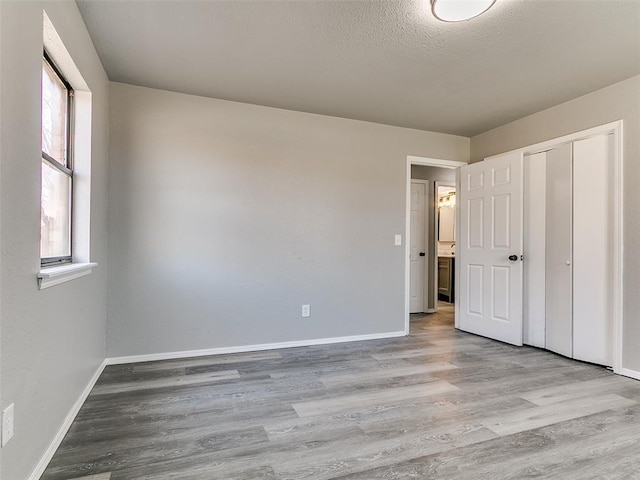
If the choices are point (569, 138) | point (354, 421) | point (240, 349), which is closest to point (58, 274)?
point (354, 421)

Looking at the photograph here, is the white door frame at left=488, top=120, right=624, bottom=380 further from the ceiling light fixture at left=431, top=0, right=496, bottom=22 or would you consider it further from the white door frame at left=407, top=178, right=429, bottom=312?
the white door frame at left=407, top=178, right=429, bottom=312

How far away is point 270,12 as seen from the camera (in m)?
1.96

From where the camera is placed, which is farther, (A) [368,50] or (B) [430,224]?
(B) [430,224]

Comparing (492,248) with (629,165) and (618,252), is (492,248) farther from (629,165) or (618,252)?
(629,165)

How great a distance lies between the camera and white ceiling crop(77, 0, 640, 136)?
6.37ft

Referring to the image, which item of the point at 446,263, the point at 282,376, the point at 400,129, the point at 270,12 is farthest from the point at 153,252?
the point at 446,263

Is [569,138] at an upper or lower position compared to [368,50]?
lower

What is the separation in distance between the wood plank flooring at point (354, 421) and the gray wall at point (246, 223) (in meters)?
0.43

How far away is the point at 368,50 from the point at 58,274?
224 cm

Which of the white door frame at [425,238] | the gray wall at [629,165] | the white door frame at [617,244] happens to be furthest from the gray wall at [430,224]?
the white door frame at [617,244]

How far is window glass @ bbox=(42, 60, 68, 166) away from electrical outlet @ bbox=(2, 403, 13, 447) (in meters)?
1.22

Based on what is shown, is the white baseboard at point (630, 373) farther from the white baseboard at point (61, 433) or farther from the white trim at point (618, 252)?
the white baseboard at point (61, 433)

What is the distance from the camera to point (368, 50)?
233 centimetres

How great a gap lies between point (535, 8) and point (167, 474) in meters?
2.96
